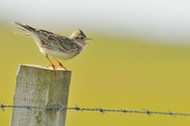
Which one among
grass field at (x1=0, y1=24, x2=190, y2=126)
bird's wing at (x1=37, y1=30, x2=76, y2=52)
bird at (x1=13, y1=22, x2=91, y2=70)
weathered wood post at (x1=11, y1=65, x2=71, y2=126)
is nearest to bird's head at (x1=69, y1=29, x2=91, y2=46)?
bird at (x1=13, y1=22, x2=91, y2=70)

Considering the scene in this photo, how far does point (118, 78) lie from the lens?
3133 centimetres

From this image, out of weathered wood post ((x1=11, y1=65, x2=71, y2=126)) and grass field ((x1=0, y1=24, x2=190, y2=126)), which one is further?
grass field ((x1=0, y1=24, x2=190, y2=126))

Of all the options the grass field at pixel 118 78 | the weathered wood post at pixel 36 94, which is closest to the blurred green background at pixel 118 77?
the grass field at pixel 118 78

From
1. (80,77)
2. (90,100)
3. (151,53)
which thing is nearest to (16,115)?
(90,100)

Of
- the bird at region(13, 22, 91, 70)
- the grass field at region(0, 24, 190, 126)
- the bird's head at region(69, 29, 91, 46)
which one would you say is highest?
the grass field at region(0, 24, 190, 126)

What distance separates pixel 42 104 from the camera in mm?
8773

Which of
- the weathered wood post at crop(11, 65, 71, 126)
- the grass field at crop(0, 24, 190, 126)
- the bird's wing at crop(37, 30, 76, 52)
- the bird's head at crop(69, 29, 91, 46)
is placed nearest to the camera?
the weathered wood post at crop(11, 65, 71, 126)

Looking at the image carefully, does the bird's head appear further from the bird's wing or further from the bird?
the bird's wing

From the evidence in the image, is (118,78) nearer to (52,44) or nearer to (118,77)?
(118,77)

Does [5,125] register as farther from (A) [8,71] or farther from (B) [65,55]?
(A) [8,71]

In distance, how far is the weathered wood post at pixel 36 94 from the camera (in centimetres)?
876

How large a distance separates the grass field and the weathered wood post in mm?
7336

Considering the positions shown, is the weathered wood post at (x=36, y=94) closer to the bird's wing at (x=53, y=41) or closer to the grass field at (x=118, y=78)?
the bird's wing at (x=53, y=41)

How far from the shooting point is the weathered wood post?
876cm
